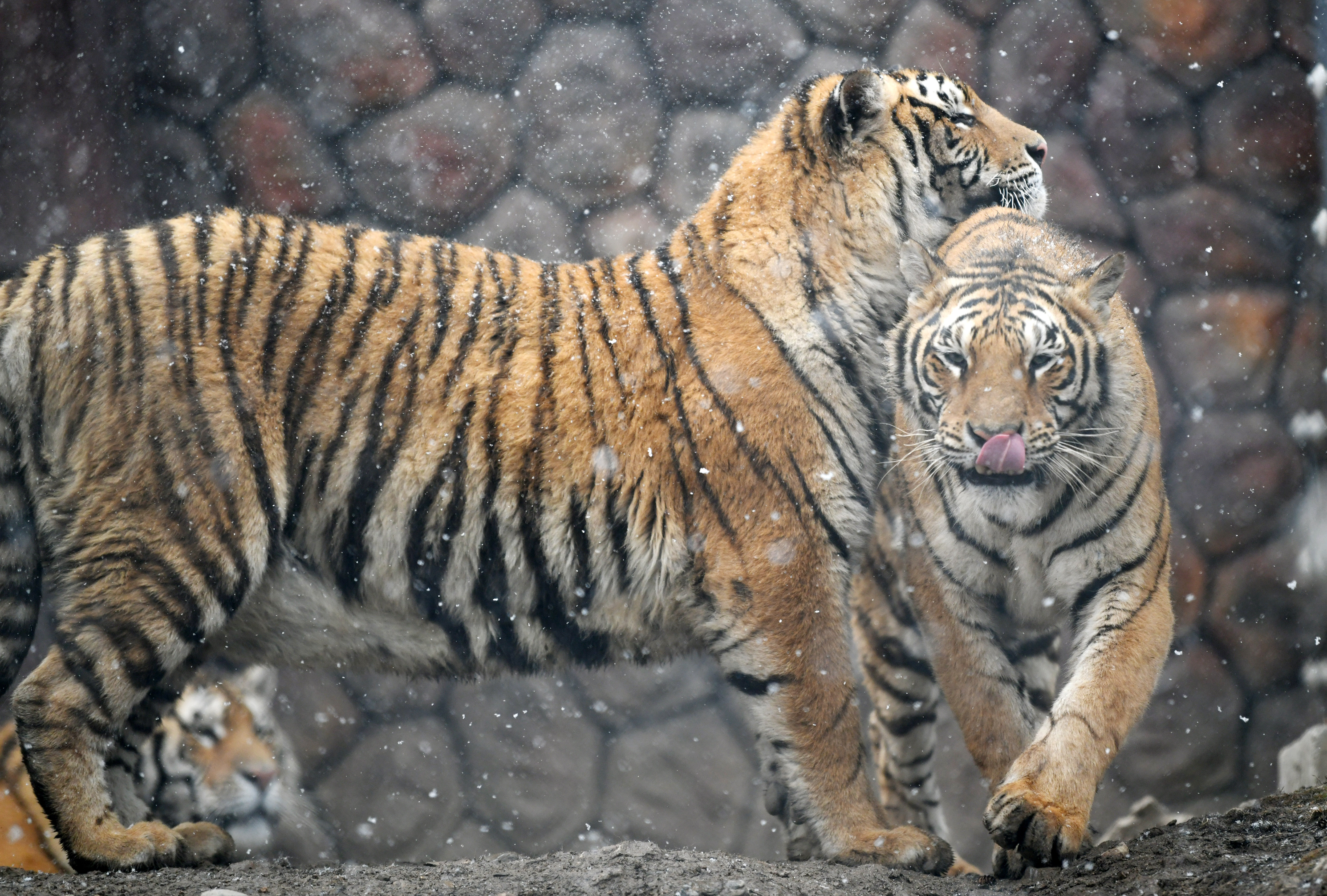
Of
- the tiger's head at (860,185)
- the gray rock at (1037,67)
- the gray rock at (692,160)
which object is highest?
the gray rock at (1037,67)

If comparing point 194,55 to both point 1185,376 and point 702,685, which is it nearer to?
point 702,685

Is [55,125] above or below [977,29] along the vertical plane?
below

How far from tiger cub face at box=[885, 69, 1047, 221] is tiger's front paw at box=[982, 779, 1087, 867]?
147 cm

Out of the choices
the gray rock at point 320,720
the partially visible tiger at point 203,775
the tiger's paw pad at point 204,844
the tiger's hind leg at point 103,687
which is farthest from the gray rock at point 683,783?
the tiger's hind leg at point 103,687

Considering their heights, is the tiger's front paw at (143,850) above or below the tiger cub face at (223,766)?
above

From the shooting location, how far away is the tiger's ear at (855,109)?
8.80 ft

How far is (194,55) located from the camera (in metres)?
3.76

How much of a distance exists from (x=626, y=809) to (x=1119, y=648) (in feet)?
Answer: 6.71

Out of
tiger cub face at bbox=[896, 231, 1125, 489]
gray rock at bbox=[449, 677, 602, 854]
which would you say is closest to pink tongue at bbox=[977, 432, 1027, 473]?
tiger cub face at bbox=[896, 231, 1125, 489]

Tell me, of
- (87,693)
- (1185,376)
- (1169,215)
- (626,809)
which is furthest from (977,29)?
(87,693)

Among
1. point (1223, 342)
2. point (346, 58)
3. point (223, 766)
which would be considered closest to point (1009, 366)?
point (1223, 342)

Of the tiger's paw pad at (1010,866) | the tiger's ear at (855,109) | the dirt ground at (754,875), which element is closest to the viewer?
the dirt ground at (754,875)

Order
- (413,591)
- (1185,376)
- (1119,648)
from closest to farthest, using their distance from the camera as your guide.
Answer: (1119,648) → (413,591) → (1185,376)

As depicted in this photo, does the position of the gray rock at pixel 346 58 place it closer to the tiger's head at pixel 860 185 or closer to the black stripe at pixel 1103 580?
the tiger's head at pixel 860 185
